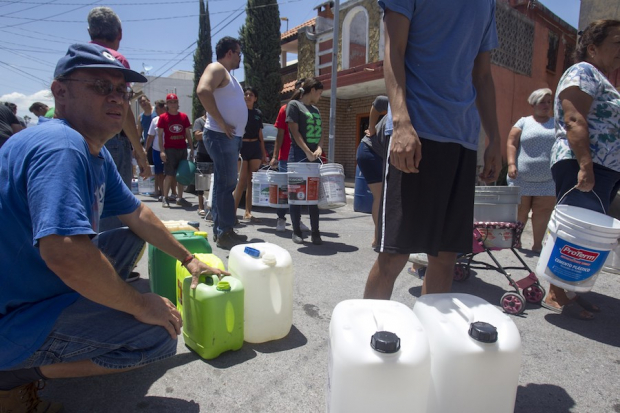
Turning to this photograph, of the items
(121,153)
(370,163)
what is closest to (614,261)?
(370,163)

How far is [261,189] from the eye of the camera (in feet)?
17.7

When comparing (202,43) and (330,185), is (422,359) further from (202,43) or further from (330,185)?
(202,43)

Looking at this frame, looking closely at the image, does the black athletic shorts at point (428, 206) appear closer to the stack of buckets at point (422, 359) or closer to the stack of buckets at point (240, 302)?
the stack of buckets at point (422, 359)

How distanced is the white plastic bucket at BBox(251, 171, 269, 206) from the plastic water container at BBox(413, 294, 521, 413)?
4.06m

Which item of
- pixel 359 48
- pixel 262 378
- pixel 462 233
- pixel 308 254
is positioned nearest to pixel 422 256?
pixel 308 254

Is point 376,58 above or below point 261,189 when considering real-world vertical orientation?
above

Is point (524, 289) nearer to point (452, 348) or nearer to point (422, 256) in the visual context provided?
point (422, 256)

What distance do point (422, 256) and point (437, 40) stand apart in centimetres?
203

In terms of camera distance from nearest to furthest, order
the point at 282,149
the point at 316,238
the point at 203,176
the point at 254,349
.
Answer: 1. the point at 254,349
2. the point at 316,238
3. the point at 282,149
4. the point at 203,176

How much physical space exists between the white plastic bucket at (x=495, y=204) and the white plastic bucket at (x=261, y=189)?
290 centimetres

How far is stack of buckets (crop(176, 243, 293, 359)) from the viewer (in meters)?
2.05

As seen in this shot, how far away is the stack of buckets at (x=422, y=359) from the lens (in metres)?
1.29

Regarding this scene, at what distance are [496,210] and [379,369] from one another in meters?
2.30

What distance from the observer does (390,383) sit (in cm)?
129
